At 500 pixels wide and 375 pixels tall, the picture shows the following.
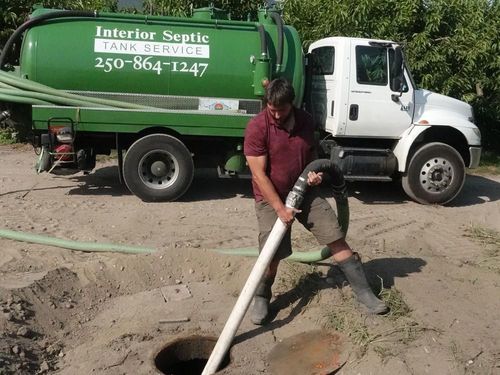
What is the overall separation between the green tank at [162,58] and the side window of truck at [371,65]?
0.86 m

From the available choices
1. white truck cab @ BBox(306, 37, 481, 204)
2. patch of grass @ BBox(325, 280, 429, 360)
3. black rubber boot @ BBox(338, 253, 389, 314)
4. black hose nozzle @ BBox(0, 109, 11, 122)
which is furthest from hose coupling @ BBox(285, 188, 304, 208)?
black hose nozzle @ BBox(0, 109, 11, 122)

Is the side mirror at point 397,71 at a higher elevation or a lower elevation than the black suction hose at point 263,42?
lower

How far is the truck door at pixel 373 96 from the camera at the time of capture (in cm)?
863

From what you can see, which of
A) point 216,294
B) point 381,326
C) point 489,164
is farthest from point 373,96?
point 489,164

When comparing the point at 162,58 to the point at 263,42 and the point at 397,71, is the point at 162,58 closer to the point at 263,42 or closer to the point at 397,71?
the point at 263,42

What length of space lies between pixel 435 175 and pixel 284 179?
5034mm

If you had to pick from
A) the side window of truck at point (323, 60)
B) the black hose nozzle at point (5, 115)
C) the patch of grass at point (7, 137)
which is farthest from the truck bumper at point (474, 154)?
the patch of grass at point (7, 137)

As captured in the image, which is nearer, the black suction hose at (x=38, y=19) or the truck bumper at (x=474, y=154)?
the black suction hose at (x=38, y=19)

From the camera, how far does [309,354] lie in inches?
177

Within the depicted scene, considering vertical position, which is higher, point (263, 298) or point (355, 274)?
point (355, 274)

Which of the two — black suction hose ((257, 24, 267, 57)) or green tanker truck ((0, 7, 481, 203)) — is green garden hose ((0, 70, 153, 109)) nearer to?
green tanker truck ((0, 7, 481, 203))

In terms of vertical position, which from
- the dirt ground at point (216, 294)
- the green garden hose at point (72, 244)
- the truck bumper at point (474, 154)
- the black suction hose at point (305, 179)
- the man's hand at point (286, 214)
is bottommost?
the dirt ground at point (216, 294)

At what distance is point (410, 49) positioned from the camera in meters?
11.6

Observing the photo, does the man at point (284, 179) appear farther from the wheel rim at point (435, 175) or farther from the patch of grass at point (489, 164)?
the patch of grass at point (489, 164)
